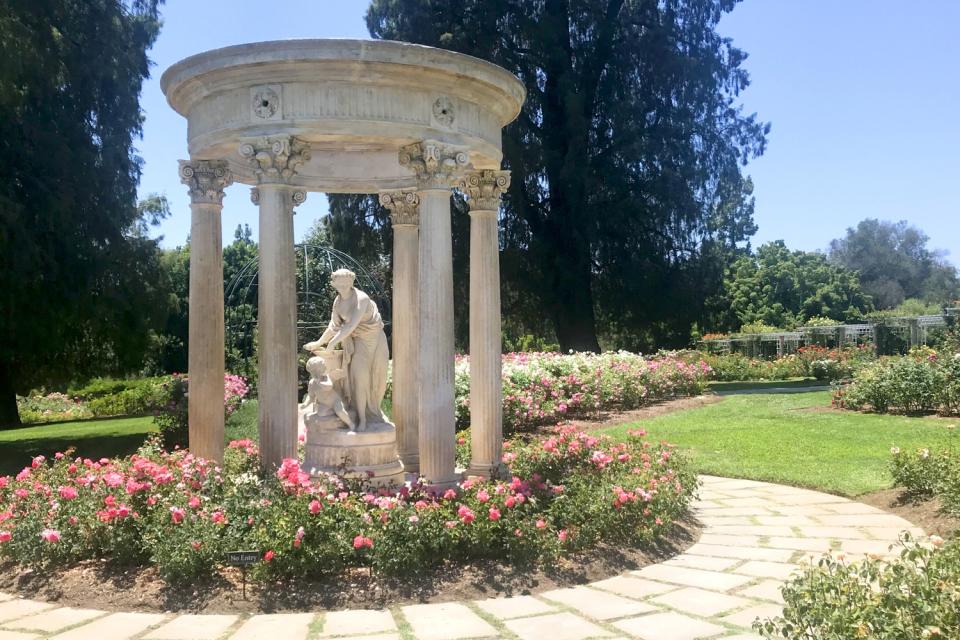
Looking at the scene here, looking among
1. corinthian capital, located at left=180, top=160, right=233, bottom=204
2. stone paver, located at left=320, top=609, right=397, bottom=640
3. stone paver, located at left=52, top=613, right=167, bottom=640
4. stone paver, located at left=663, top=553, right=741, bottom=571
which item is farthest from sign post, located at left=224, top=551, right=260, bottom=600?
corinthian capital, located at left=180, top=160, right=233, bottom=204

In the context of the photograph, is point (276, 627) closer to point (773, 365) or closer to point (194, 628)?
point (194, 628)

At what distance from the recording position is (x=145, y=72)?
19.4 m

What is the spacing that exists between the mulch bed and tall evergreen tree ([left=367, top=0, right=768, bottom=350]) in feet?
→ 69.1

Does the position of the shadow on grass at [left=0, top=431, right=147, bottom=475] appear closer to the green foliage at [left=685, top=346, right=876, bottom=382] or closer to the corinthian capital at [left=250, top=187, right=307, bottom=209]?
the corinthian capital at [left=250, top=187, right=307, bottom=209]

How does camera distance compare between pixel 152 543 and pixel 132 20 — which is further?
pixel 132 20

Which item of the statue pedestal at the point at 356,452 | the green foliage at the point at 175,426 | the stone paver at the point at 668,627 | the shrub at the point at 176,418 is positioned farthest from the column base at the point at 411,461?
the green foliage at the point at 175,426

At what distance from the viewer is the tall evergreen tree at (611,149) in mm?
27359

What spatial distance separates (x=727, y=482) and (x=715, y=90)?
69.3ft

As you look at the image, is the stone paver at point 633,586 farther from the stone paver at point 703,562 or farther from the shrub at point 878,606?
the shrub at point 878,606

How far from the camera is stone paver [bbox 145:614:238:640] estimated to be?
5.20m

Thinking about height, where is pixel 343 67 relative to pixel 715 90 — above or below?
below

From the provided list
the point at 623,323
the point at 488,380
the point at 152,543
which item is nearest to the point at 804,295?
the point at 623,323

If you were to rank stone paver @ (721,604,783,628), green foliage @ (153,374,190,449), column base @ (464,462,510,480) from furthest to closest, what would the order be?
green foliage @ (153,374,190,449)
column base @ (464,462,510,480)
stone paver @ (721,604,783,628)

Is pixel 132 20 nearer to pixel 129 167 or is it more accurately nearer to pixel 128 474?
pixel 129 167
